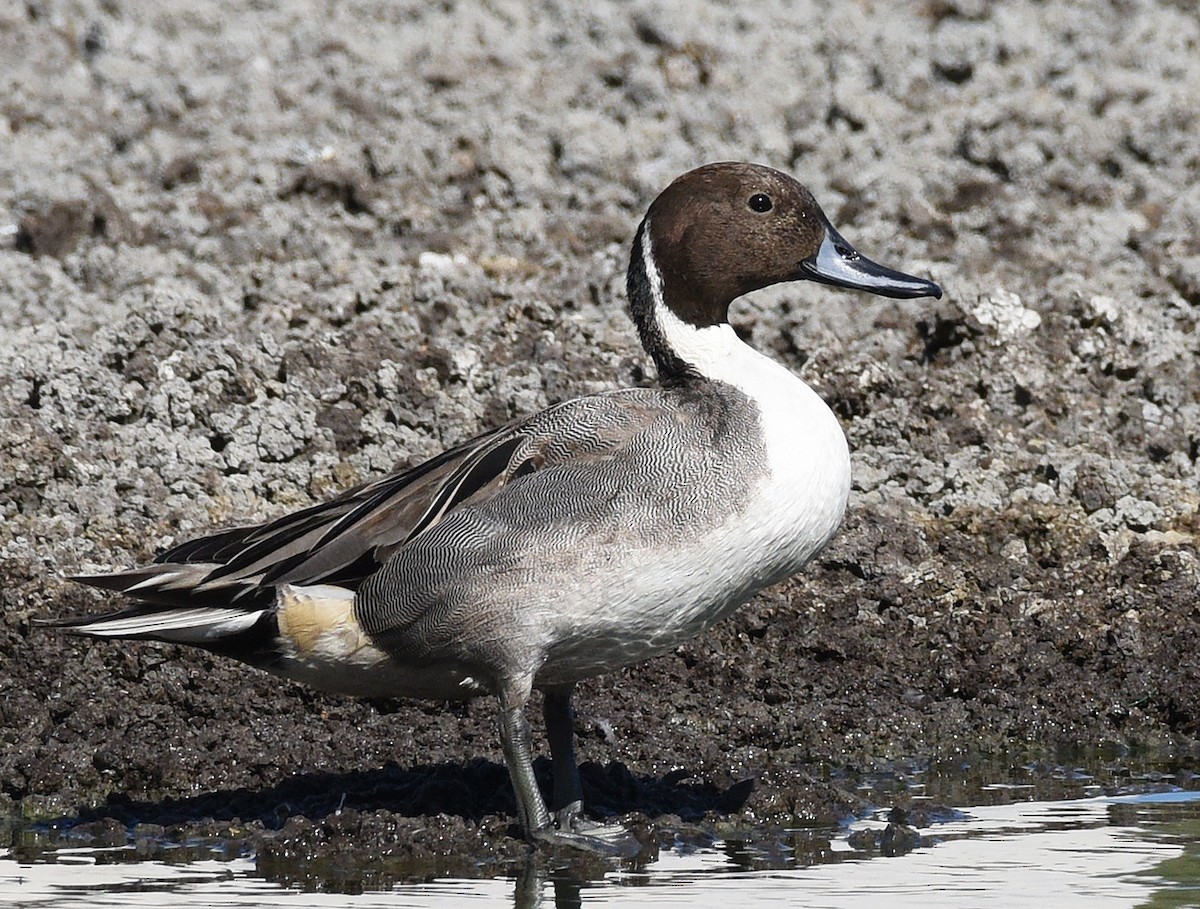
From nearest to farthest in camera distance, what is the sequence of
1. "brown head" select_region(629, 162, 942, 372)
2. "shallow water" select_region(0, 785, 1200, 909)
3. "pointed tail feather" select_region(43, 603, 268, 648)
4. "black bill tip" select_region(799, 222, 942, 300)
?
"shallow water" select_region(0, 785, 1200, 909)
"pointed tail feather" select_region(43, 603, 268, 648)
"brown head" select_region(629, 162, 942, 372)
"black bill tip" select_region(799, 222, 942, 300)

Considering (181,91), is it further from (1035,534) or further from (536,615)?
(536,615)

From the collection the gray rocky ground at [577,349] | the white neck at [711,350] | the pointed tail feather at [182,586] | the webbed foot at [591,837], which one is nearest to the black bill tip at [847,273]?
the white neck at [711,350]

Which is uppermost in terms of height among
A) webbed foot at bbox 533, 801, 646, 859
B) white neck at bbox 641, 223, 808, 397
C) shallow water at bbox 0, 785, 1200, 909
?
white neck at bbox 641, 223, 808, 397

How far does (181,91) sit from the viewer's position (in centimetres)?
1182

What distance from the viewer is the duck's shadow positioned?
19.6ft

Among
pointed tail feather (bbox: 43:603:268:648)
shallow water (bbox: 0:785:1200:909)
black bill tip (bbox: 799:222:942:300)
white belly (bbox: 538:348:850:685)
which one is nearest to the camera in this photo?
shallow water (bbox: 0:785:1200:909)

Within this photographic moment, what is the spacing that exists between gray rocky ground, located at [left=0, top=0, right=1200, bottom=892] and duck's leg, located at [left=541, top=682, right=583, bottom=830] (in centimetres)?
19

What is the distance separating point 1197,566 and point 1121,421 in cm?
117

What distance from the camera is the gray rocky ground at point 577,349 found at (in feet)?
21.1

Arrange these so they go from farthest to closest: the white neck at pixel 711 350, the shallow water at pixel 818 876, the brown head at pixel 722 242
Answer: the brown head at pixel 722 242 → the white neck at pixel 711 350 → the shallow water at pixel 818 876

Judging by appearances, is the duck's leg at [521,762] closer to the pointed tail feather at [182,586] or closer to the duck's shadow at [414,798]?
the duck's shadow at [414,798]

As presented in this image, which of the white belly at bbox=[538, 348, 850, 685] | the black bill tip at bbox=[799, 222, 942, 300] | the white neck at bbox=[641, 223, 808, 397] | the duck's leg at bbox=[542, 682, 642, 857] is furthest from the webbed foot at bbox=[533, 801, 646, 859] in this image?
the black bill tip at bbox=[799, 222, 942, 300]

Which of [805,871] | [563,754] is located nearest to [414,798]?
[563,754]

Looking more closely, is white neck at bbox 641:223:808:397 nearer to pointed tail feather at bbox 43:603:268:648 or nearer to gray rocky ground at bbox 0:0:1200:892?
gray rocky ground at bbox 0:0:1200:892
